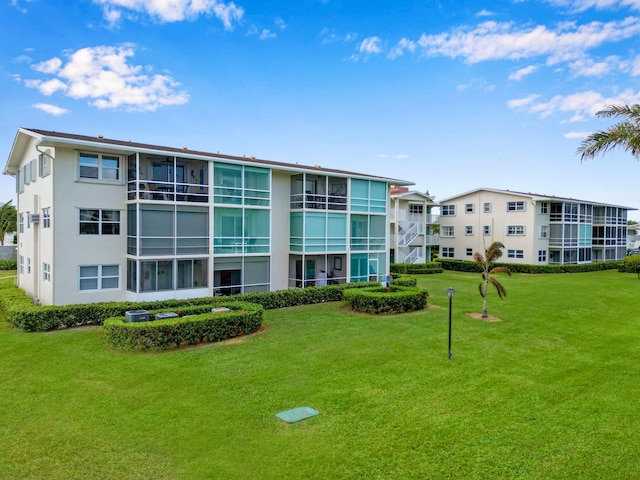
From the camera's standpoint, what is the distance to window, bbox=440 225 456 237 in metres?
47.5

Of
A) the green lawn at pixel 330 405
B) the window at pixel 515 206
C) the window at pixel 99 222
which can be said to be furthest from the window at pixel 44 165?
the window at pixel 515 206

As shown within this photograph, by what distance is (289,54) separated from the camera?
23547mm

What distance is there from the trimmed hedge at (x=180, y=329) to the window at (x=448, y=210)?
37.1 m

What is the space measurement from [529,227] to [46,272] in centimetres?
3999

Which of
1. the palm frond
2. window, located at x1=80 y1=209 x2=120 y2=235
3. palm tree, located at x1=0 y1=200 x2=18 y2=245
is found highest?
palm tree, located at x1=0 y1=200 x2=18 y2=245

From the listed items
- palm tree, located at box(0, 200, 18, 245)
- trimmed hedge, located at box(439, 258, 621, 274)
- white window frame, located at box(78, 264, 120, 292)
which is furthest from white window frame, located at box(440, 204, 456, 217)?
palm tree, located at box(0, 200, 18, 245)

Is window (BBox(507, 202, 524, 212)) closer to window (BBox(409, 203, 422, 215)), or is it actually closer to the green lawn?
window (BBox(409, 203, 422, 215))

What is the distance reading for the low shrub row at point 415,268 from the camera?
38.5 metres

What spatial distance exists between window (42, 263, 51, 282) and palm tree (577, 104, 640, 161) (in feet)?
71.8

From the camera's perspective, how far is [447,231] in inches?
1906

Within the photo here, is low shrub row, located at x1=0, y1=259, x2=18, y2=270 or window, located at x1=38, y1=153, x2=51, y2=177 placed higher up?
window, located at x1=38, y1=153, x2=51, y2=177

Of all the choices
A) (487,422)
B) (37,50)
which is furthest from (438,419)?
(37,50)

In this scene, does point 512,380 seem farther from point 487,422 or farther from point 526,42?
point 526,42

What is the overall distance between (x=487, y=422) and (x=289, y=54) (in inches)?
846
